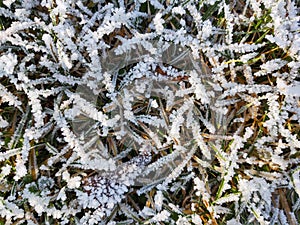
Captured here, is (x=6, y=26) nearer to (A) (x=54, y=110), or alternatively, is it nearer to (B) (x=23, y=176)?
(A) (x=54, y=110)

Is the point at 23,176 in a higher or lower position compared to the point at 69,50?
lower

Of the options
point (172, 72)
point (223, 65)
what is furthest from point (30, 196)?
point (223, 65)

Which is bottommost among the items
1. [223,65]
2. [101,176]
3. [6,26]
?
[101,176]

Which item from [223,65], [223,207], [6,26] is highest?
[6,26]

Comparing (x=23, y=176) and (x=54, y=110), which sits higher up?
(x=54, y=110)

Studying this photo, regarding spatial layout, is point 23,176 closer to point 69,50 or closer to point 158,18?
point 69,50

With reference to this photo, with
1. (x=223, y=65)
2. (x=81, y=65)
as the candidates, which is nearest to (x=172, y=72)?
(x=223, y=65)
